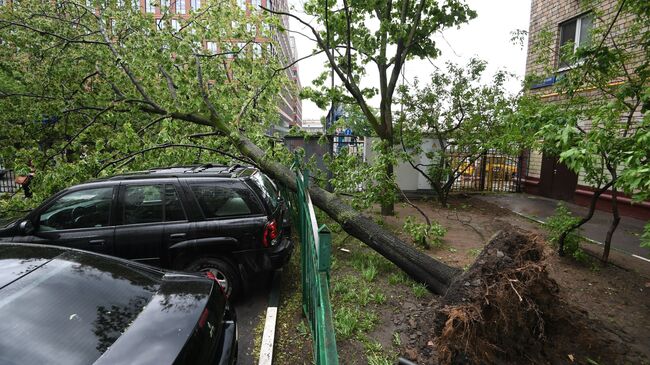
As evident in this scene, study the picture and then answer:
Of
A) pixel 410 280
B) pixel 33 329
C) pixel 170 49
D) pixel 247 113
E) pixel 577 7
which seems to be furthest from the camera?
pixel 577 7

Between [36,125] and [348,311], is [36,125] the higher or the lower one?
the higher one

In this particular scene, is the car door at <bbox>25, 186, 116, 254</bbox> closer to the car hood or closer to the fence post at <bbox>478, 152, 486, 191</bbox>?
the car hood

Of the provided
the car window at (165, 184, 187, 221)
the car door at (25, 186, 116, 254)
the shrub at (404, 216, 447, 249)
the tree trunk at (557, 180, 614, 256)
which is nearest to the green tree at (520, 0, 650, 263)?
the tree trunk at (557, 180, 614, 256)

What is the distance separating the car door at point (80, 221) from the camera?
4141mm

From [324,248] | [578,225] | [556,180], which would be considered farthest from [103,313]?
[556,180]

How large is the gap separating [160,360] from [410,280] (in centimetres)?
335

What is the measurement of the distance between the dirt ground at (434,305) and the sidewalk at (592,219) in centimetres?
83

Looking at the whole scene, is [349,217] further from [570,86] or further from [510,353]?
[570,86]

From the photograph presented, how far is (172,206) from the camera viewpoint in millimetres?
4230

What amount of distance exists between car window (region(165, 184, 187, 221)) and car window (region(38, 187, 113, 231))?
2.34ft

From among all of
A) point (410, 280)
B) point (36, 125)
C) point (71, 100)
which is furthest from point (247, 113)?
point (410, 280)

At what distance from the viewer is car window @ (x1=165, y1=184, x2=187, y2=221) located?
4.21 metres

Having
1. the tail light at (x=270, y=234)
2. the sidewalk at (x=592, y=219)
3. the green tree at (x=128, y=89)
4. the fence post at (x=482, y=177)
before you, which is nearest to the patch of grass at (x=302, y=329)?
the tail light at (x=270, y=234)

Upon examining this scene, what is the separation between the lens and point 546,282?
122 inches
